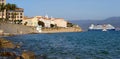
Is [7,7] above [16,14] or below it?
above

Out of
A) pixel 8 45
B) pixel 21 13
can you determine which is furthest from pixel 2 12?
pixel 8 45

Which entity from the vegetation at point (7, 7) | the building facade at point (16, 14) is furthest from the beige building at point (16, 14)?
the vegetation at point (7, 7)

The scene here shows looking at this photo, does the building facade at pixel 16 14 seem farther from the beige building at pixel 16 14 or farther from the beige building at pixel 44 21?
the beige building at pixel 44 21

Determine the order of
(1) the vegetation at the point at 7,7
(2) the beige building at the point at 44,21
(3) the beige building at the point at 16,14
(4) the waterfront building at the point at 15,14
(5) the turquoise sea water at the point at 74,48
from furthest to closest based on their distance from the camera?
(2) the beige building at the point at 44,21 → (3) the beige building at the point at 16,14 → (4) the waterfront building at the point at 15,14 → (1) the vegetation at the point at 7,7 → (5) the turquoise sea water at the point at 74,48

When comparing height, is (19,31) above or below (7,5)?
below

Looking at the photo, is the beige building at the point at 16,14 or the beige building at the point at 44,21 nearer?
the beige building at the point at 16,14

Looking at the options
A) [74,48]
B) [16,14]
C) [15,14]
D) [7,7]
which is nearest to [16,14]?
[16,14]

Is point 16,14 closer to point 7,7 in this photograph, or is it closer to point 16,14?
point 16,14

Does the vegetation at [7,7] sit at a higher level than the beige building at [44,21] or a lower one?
higher

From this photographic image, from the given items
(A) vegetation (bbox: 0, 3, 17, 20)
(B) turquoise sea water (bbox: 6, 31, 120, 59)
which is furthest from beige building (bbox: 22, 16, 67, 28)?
(B) turquoise sea water (bbox: 6, 31, 120, 59)

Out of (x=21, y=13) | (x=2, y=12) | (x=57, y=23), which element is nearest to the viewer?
(x=2, y=12)

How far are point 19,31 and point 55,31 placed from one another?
178 feet

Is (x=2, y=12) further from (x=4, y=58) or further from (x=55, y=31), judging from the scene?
(x=4, y=58)

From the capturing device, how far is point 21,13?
160m
